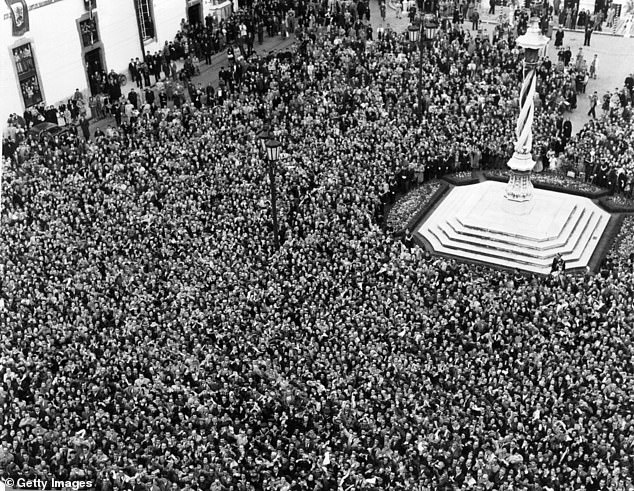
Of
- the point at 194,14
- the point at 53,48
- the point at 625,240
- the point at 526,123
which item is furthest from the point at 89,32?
the point at 625,240

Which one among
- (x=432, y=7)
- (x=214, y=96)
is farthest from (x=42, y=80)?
(x=432, y=7)

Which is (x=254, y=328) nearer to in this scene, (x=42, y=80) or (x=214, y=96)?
(x=214, y=96)

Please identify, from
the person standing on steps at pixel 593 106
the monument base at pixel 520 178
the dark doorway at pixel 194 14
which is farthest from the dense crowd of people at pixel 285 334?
the dark doorway at pixel 194 14

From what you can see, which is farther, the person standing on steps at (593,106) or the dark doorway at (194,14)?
the dark doorway at (194,14)

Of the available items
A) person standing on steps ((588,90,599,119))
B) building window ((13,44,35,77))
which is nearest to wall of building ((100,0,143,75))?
building window ((13,44,35,77))

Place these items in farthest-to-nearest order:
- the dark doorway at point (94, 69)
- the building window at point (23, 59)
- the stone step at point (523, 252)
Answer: the dark doorway at point (94, 69)
the building window at point (23, 59)
the stone step at point (523, 252)

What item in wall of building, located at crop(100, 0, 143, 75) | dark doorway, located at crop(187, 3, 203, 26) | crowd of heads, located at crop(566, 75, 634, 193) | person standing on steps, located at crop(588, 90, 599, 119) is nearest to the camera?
crowd of heads, located at crop(566, 75, 634, 193)

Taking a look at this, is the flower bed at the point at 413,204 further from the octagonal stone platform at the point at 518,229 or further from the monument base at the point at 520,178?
the monument base at the point at 520,178

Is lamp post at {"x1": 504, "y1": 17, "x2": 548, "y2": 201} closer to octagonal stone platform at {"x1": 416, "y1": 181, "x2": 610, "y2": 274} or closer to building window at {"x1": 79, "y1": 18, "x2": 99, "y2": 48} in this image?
octagonal stone platform at {"x1": 416, "y1": 181, "x2": 610, "y2": 274}
